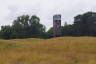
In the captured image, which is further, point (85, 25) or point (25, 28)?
point (25, 28)

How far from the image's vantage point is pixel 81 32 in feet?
194

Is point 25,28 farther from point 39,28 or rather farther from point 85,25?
point 85,25

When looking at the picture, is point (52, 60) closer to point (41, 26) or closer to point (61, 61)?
point (61, 61)

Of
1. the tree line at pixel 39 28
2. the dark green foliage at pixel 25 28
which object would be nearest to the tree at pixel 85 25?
the tree line at pixel 39 28

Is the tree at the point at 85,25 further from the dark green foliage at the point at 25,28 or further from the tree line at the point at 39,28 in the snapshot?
the dark green foliage at the point at 25,28

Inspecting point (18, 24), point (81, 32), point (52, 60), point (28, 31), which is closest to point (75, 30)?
point (81, 32)

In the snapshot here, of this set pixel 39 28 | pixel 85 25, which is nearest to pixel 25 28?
pixel 39 28

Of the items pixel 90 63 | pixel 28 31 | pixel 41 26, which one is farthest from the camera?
pixel 41 26

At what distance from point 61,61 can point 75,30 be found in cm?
4651

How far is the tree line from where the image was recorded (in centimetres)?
5898

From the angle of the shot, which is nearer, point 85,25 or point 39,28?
point 85,25

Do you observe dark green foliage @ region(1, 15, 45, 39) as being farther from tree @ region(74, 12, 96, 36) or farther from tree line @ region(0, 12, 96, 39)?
tree @ region(74, 12, 96, 36)

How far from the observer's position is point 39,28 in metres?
70.4

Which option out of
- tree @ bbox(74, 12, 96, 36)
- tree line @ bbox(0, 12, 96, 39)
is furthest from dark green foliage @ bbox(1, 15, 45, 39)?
tree @ bbox(74, 12, 96, 36)
